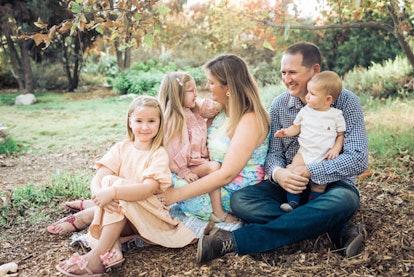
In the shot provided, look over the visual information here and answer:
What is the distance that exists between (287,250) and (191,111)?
117 cm

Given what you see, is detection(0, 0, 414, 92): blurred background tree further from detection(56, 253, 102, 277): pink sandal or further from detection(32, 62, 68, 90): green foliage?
detection(56, 253, 102, 277): pink sandal

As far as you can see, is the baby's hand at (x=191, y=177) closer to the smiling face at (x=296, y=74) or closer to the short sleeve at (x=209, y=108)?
the short sleeve at (x=209, y=108)

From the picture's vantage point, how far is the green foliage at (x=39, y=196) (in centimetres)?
366

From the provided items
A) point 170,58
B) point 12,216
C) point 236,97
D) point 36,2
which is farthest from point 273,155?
point 170,58

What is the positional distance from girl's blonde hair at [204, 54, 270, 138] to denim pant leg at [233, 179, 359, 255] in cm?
62

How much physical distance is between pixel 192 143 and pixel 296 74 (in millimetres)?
886

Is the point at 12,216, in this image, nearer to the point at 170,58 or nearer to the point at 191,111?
the point at 191,111

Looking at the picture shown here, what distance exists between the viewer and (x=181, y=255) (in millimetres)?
2781

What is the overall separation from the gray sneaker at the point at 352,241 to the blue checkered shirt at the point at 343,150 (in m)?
0.32

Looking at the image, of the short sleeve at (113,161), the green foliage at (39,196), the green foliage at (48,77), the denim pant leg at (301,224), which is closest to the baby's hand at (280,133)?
the denim pant leg at (301,224)

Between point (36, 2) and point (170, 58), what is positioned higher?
point (36, 2)

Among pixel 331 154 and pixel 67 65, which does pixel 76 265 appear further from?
pixel 67 65

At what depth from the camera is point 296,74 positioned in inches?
120

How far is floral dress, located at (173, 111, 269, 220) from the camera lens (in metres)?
2.93
